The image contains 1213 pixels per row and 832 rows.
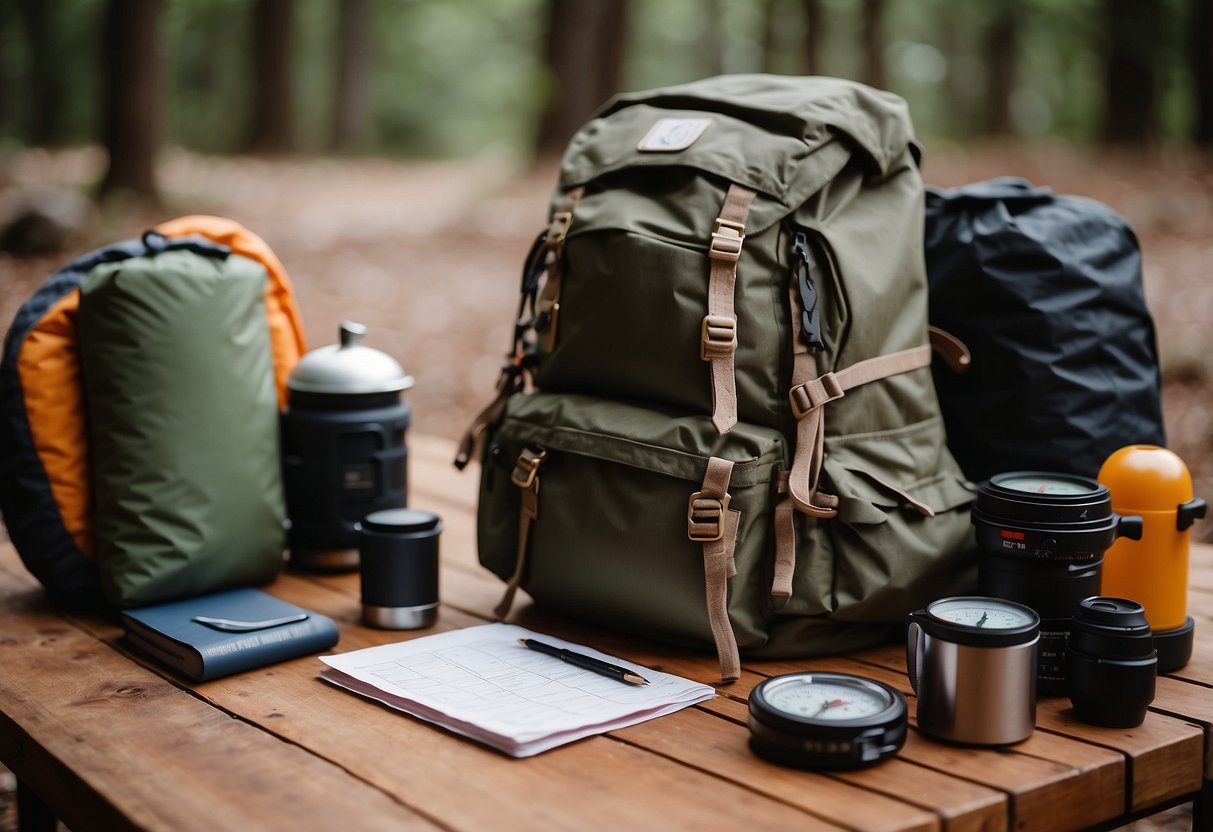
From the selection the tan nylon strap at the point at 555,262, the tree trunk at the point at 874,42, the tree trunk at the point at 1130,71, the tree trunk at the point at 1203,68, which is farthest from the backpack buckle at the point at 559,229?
the tree trunk at the point at 874,42

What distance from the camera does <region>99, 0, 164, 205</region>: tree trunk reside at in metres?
7.34

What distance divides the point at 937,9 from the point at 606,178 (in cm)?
1618

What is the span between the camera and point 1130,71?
9922 millimetres

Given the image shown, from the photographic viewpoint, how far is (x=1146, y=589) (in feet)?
5.54

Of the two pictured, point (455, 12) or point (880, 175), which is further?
point (455, 12)

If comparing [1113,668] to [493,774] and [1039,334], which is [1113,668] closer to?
[1039,334]

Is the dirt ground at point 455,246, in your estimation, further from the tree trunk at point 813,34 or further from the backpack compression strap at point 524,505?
the tree trunk at point 813,34

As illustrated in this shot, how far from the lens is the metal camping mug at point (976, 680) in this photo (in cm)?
140

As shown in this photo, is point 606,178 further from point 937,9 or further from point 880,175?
point 937,9

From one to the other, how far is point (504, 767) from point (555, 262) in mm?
845

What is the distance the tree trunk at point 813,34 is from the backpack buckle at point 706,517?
11.6 m

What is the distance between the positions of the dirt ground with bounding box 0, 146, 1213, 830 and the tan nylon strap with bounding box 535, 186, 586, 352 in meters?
1.71

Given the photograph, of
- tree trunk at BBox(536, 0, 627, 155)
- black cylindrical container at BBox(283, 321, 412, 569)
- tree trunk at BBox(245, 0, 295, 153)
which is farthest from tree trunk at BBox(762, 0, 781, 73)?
black cylindrical container at BBox(283, 321, 412, 569)

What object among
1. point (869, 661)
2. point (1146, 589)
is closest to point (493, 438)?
point (869, 661)
